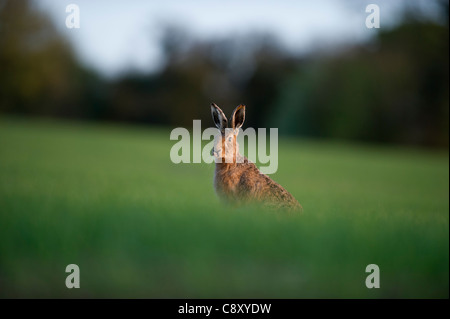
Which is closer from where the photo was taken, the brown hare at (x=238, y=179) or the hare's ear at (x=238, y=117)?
the hare's ear at (x=238, y=117)

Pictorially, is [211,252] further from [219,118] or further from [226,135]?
[219,118]

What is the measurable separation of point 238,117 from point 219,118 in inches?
4.3

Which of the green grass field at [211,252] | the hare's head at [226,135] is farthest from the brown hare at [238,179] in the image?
the green grass field at [211,252]

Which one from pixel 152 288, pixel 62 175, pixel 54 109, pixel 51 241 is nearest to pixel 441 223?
pixel 152 288

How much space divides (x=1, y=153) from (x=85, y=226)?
41.7ft

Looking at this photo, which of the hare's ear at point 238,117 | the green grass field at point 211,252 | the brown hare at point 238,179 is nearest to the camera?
the hare's ear at point 238,117

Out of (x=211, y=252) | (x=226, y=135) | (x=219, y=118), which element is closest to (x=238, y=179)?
(x=226, y=135)

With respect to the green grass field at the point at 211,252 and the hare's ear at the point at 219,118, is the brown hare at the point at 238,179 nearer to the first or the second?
the hare's ear at the point at 219,118

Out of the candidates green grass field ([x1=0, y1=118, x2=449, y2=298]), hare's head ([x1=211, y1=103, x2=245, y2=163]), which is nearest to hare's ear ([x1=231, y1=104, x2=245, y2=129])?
hare's head ([x1=211, y1=103, x2=245, y2=163])

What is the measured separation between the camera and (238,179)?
2.74 m

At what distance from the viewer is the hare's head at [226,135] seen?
83.7 inches

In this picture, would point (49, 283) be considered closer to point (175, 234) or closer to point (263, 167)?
point (175, 234)

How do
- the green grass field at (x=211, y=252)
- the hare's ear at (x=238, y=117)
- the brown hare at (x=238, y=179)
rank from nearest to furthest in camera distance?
1. the hare's ear at (x=238, y=117)
2. the brown hare at (x=238, y=179)
3. the green grass field at (x=211, y=252)

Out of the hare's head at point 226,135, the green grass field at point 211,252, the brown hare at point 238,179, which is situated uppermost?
the hare's head at point 226,135
